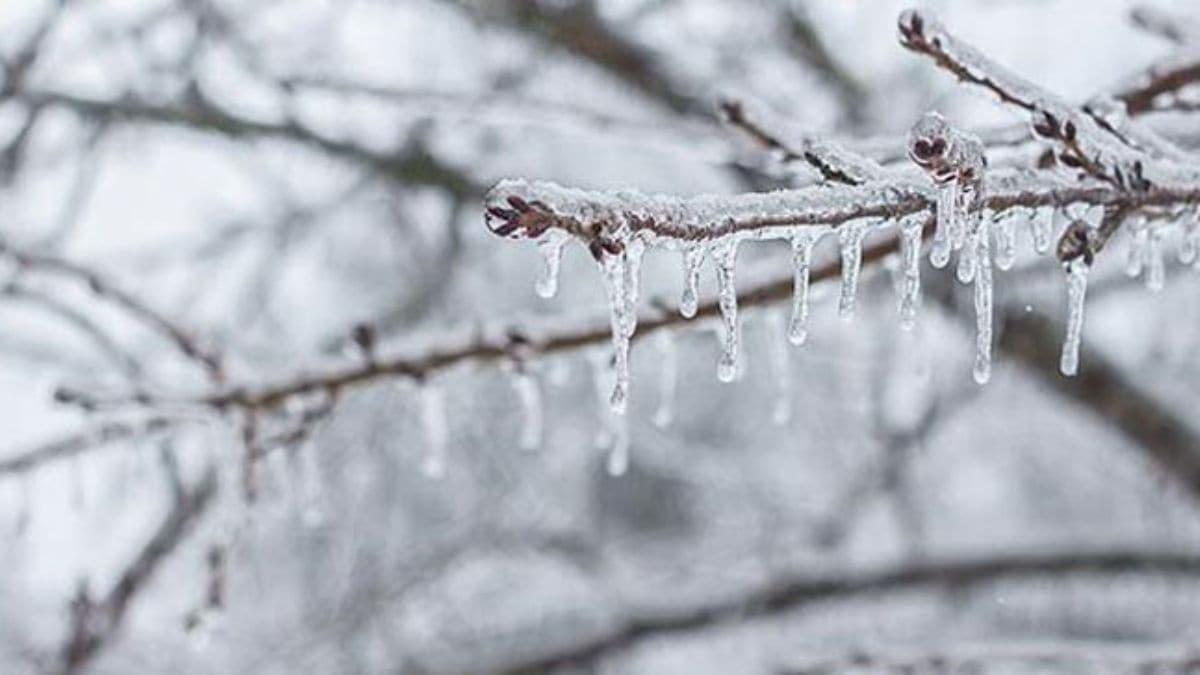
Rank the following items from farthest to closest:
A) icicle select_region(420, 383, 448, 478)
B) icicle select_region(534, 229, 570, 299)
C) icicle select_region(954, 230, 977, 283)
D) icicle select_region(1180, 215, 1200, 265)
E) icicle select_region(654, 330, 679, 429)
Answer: icicle select_region(420, 383, 448, 478), icicle select_region(654, 330, 679, 429), icicle select_region(1180, 215, 1200, 265), icicle select_region(954, 230, 977, 283), icicle select_region(534, 229, 570, 299)

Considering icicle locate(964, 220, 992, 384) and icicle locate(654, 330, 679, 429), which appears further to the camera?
icicle locate(654, 330, 679, 429)

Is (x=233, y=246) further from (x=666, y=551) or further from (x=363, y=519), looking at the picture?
(x=666, y=551)

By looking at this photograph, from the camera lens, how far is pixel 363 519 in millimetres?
5090

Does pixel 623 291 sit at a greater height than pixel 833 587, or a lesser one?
greater

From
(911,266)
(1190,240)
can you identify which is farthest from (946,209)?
(1190,240)

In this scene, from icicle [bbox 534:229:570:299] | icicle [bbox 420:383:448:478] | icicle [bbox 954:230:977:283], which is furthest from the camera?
icicle [bbox 420:383:448:478]

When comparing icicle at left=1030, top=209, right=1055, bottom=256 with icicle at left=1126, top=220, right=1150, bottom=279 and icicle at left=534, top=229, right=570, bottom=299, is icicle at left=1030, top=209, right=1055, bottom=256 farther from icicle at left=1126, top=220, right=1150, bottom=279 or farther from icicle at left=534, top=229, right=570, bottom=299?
icicle at left=534, top=229, right=570, bottom=299

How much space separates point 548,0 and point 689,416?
113 inches

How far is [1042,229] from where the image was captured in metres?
0.90

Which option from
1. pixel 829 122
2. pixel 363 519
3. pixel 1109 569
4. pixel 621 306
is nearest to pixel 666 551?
pixel 363 519

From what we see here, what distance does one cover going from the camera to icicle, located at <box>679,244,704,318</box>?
73 centimetres

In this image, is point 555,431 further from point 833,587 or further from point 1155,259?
point 1155,259

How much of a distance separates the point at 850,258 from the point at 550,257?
14 centimetres

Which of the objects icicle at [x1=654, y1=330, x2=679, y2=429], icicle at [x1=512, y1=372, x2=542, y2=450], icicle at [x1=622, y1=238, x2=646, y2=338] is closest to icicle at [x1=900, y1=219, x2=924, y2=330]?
icicle at [x1=622, y1=238, x2=646, y2=338]
